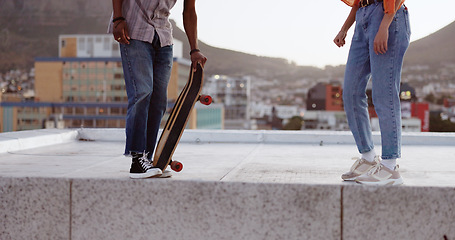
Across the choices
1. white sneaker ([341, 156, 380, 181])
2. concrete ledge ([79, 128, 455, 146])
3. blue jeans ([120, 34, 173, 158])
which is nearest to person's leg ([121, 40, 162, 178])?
blue jeans ([120, 34, 173, 158])

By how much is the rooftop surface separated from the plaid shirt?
2.51 ft

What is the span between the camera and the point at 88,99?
9462cm

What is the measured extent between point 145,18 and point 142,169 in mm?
819

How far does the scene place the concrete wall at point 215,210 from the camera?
2264 mm

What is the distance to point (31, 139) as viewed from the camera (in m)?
5.11

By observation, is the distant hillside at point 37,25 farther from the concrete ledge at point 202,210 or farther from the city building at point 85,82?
the concrete ledge at point 202,210

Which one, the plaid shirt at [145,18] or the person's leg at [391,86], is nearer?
the person's leg at [391,86]

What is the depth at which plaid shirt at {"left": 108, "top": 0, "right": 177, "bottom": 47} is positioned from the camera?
9.16 ft

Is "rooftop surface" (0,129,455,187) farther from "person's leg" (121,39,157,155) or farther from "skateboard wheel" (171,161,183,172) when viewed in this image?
"person's leg" (121,39,157,155)

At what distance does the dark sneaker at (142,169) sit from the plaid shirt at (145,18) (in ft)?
2.07


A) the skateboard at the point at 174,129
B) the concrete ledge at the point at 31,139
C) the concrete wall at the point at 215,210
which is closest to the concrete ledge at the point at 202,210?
the concrete wall at the point at 215,210

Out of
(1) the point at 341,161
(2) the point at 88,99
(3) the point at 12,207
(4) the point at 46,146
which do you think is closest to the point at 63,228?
(3) the point at 12,207

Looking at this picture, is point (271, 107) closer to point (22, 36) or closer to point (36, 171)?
point (22, 36)

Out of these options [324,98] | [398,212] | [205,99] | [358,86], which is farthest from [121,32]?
[324,98]
